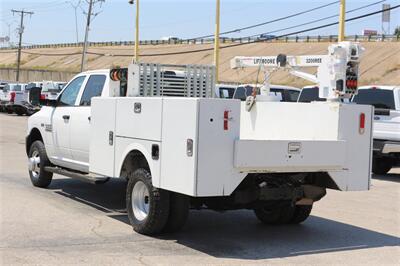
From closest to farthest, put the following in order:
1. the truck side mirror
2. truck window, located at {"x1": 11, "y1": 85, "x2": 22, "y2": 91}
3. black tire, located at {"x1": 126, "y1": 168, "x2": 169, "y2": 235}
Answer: black tire, located at {"x1": 126, "y1": 168, "x2": 169, "y2": 235}
the truck side mirror
truck window, located at {"x1": 11, "y1": 85, "x2": 22, "y2": 91}

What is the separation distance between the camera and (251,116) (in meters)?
9.12

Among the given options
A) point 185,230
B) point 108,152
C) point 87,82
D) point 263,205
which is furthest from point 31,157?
point 263,205

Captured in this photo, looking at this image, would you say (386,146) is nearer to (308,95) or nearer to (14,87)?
(308,95)

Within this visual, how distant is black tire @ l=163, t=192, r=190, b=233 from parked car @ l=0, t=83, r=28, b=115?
32.5 metres

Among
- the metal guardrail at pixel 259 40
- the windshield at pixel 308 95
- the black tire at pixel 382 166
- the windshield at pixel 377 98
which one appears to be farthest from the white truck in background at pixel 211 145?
the metal guardrail at pixel 259 40

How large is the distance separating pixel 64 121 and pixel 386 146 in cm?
803

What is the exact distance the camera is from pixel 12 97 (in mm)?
39250

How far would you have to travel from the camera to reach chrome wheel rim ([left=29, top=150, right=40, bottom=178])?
11.4 metres

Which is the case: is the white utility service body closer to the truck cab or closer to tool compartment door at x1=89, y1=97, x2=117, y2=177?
tool compartment door at x1=89, y1=97, x2=117, y2=177

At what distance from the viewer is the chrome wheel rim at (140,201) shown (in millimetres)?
7906

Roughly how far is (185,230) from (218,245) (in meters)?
0.88

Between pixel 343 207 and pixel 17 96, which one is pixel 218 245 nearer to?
pixel 343 207

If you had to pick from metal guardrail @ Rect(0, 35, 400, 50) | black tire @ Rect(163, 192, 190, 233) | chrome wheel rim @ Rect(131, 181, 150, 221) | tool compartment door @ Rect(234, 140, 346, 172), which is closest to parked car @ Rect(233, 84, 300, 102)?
chrome wheel rim @ Rect(131, 181, 150, 221)

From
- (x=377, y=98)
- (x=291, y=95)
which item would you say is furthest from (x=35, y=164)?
(x=291, y=95)
